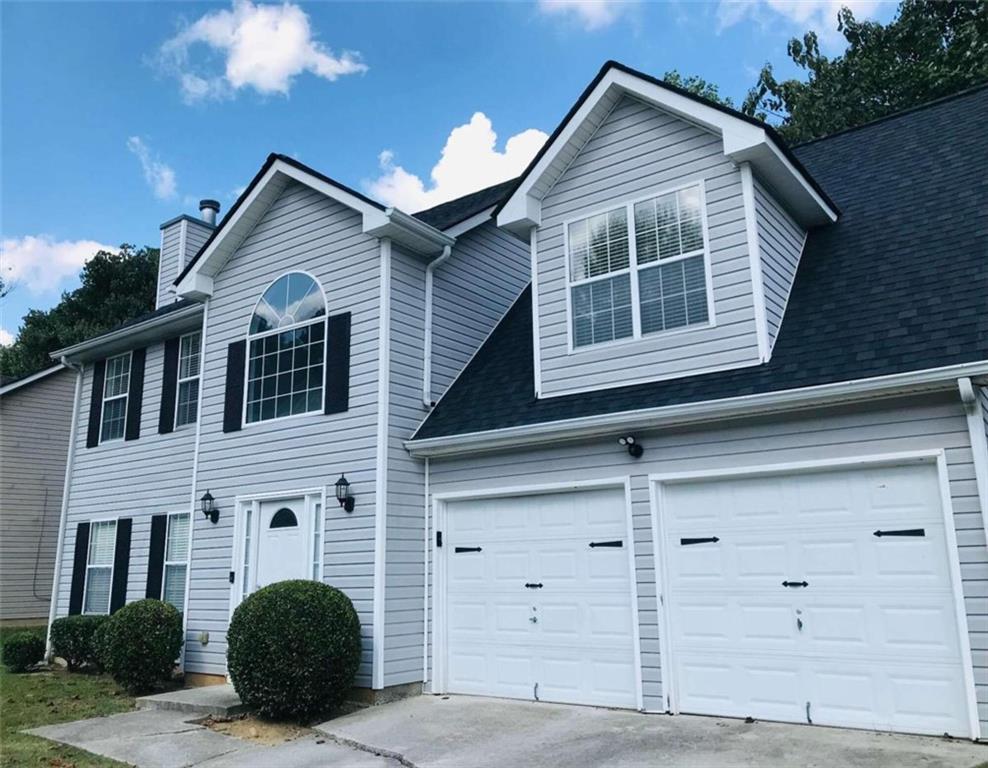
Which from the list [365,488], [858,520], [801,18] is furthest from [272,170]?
[801,18]

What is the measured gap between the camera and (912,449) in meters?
6.21

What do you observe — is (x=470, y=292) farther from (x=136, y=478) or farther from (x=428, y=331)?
(x=136, y=478)

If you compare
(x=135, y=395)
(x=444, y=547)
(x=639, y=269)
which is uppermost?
(x=639, y=269)

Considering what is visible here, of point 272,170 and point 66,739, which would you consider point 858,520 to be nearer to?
point 66,739

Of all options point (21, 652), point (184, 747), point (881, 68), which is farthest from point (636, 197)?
point (881, 68)

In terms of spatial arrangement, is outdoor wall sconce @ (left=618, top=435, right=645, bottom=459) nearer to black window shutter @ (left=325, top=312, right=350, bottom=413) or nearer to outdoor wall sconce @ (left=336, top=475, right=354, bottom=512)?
outdoor wall sconce @ (left=336, top=475, right=354, bottom=512)

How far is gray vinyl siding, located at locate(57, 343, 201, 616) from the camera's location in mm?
12469

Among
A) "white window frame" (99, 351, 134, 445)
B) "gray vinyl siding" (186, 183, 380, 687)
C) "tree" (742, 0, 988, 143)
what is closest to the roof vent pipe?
"white window frame" (99, 351, 134, 445)

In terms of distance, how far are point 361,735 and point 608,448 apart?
3.58m

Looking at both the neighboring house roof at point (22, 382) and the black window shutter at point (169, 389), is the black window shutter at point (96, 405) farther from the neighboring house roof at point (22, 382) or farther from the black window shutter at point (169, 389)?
the neighboring house roof at point (22, 382)

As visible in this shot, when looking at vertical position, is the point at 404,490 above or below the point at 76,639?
above

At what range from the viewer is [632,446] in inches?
301

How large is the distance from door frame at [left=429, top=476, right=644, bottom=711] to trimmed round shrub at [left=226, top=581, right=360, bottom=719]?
1.04 meters

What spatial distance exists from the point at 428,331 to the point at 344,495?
92.7 inches
